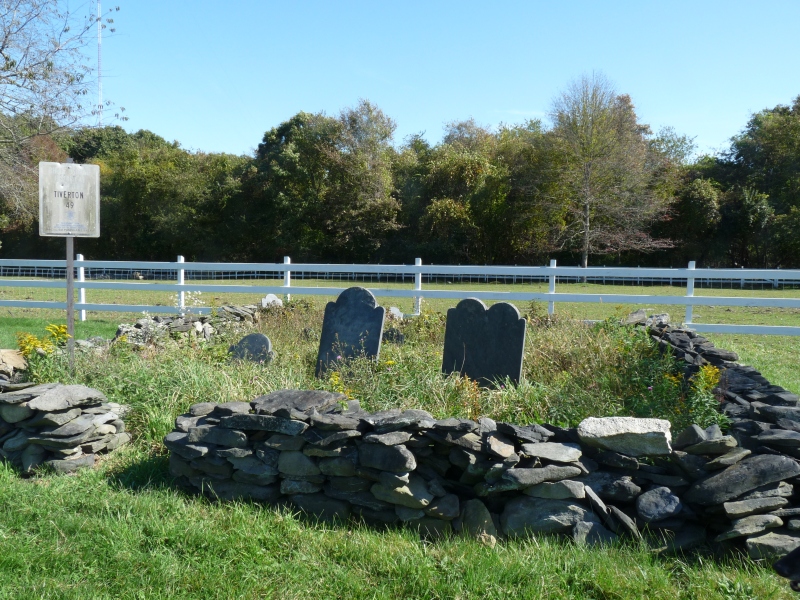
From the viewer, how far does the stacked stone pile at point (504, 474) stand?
366 centimetres

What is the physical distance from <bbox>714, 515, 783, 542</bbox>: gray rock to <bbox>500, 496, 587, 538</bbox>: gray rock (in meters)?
0.79

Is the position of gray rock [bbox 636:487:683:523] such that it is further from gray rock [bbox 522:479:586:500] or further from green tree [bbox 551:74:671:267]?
green tree [bbox 551:74:671:267]

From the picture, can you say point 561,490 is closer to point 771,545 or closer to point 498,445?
point 498,445

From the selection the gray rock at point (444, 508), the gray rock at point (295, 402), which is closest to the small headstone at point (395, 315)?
the gray rock at point (295, 402)

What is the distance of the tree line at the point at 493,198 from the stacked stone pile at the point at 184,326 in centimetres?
2155

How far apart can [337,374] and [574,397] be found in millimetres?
2097

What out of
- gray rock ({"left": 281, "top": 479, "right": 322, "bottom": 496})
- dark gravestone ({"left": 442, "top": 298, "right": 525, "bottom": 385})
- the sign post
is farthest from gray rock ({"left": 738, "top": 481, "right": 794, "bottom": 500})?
the sign post

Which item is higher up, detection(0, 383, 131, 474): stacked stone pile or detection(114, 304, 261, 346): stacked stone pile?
detection(114, 304, 261, 346): stacked stone pile

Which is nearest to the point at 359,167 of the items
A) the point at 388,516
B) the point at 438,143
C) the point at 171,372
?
the point at 438,143

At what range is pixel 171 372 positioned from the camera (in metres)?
6.04

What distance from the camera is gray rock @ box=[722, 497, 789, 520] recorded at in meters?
3.53

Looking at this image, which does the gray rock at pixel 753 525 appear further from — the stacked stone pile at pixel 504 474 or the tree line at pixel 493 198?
the tree line at pixel 493 198

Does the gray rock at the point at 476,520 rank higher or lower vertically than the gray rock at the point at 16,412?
lower

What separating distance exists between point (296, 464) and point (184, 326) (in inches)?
229
